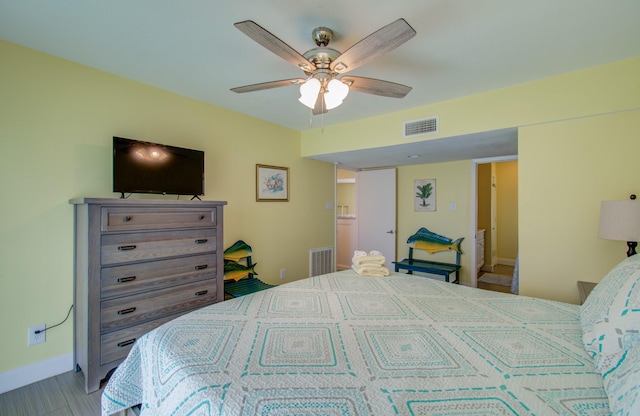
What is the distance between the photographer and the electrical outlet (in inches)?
76.8

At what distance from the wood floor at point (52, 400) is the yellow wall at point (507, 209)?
648 centimetres

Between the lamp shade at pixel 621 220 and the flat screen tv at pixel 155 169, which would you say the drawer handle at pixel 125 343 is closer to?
the flat screen tv at pixel 155 169

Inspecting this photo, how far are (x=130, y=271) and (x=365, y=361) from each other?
1.76 metres

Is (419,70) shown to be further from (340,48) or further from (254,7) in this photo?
(254,7)

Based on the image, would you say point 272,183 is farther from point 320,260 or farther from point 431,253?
point 431,253

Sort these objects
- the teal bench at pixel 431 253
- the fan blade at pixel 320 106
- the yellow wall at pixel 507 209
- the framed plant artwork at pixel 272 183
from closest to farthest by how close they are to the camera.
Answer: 1. the fan blade at pixel 320 106
2. the framed plant artwork at pixel 272 183
3. the teal bench at pixel 431 253
4. the yellow wall at pixel 507 209

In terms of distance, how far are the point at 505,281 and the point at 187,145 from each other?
5.06 meters

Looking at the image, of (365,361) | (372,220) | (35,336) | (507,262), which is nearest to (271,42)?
(365,361)

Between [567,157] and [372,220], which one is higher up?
[567,157]

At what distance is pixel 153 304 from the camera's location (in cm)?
207

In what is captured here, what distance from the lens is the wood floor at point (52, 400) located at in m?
1.70

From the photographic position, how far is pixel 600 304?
1223 mm

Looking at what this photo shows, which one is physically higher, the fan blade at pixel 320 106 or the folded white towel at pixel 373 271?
the fan blade at pixel 320 106

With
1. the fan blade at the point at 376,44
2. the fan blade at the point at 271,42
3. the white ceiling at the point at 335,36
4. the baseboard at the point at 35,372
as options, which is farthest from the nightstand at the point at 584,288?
the baseboard at the point at 35,372
